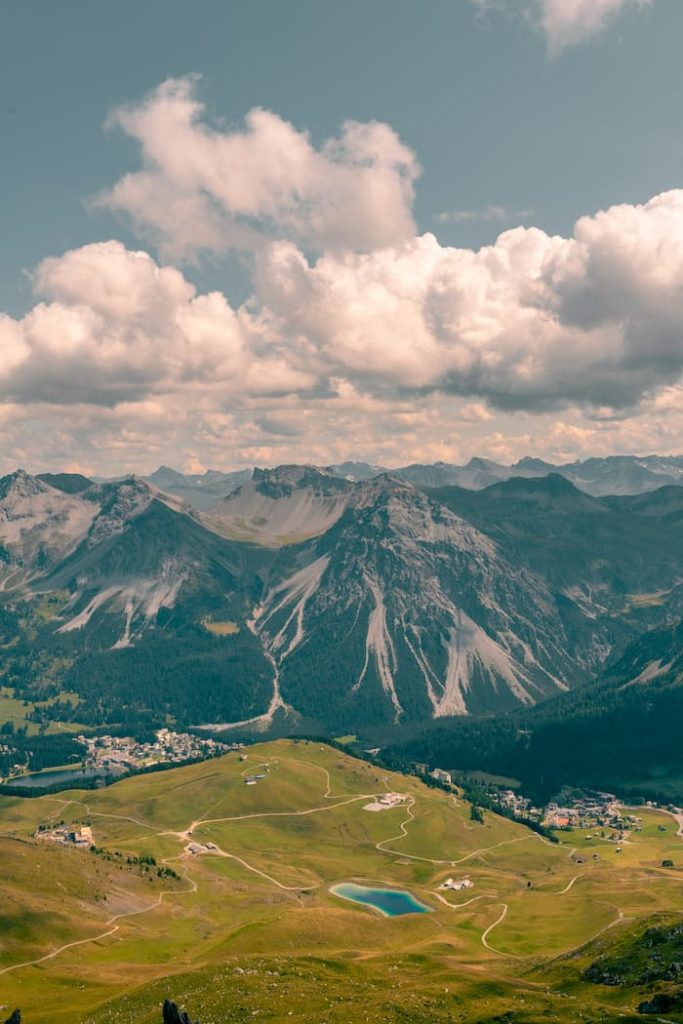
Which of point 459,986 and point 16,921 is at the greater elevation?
point 459,986

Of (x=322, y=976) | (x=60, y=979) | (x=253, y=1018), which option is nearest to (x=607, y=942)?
(x=322, y=976)

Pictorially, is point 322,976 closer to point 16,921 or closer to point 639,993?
point 639,993

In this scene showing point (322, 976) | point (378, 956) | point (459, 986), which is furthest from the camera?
point (378, 956)

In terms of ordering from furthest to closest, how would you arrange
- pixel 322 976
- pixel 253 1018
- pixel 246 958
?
pixel 246 958 < pixel 322 976 < pixel 253 1018

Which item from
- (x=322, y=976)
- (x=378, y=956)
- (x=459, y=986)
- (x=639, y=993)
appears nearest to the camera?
Result: (x=639, y=993)

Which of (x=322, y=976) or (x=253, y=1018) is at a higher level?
(x=253, y=1018)

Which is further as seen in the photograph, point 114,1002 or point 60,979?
point 60,979

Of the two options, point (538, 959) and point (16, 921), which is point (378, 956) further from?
point (16, 921)

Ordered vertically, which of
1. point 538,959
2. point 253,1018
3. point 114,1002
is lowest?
point 538,959

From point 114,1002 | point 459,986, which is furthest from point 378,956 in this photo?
point 114,1002
